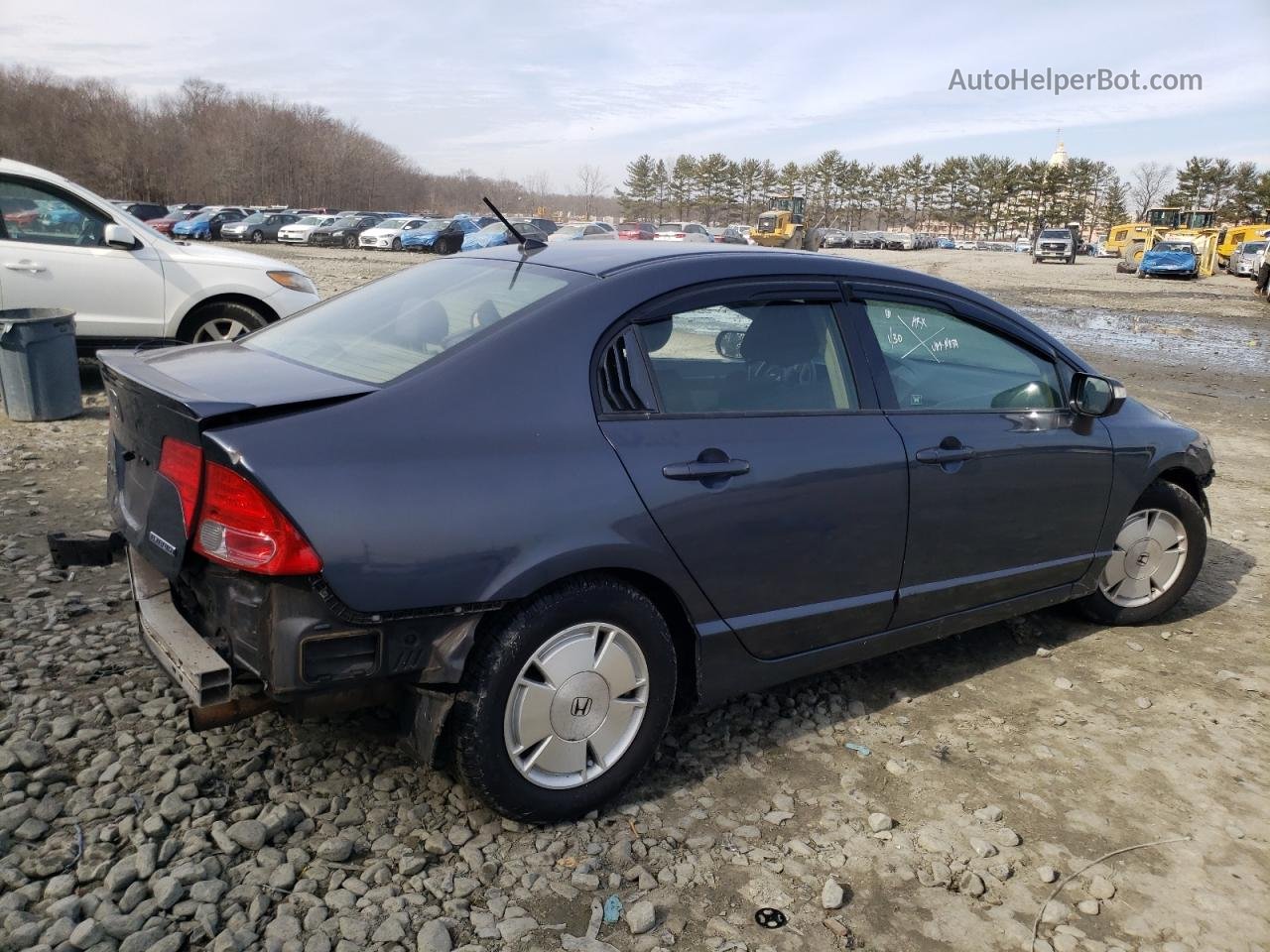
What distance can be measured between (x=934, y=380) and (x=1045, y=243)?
174 feet

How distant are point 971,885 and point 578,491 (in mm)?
1564

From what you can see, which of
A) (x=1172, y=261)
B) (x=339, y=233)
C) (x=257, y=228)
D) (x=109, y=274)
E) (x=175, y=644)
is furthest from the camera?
(x=257, y=228)

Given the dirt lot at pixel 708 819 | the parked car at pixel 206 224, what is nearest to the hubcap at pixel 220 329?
the dirt lot at pixel 708 819

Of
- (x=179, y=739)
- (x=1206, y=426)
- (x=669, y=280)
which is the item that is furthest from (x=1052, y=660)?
(x=1206, y=426)

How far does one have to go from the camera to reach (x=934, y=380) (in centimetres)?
367

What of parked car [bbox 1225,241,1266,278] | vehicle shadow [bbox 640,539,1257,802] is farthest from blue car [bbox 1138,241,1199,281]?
vehicle shadow [bbox 640,539,1257,802]

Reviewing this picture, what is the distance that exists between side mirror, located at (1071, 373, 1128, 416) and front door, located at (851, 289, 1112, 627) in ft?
0.18

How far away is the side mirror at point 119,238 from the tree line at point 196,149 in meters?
83.2

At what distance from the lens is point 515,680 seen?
2.57 metres

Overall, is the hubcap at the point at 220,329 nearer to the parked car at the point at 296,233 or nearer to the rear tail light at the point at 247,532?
the rear tail light at the point at 247,532

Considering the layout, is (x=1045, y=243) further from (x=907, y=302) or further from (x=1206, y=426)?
(x=907, y=302)

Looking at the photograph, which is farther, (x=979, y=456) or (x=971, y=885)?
(x=979, y=456)

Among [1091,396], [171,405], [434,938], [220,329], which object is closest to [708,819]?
[434,938]

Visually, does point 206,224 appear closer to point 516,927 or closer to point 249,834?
point 249,834
